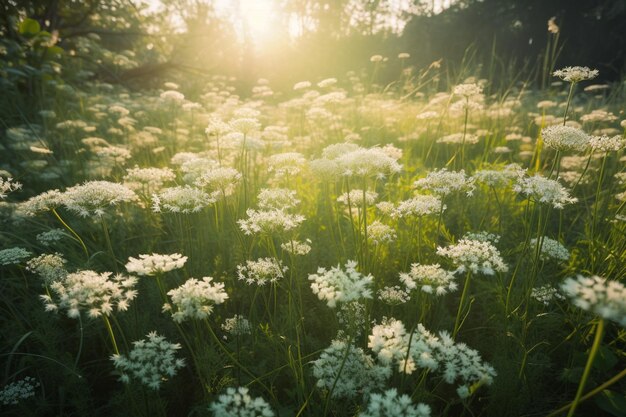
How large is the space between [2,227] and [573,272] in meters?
6.22

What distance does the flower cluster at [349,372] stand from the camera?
1889 millimetres

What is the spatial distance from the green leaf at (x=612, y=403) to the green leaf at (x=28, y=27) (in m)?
10.6

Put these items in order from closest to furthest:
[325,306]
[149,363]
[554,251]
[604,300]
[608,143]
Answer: [604,300] < [149,363] < [608,143] < [554,251] < [325,306]

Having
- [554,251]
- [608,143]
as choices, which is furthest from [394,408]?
[608,143]

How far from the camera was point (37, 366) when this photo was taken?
8.79 feet

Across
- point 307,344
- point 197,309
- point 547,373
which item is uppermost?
point 197,309

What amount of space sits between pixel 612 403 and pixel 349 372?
4.97ft

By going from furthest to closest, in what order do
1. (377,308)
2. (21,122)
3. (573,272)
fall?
(21,122), (573,272), (377,308)

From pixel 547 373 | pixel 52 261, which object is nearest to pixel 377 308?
pixel 547 373

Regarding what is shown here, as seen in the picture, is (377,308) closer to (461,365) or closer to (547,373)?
(461,365)

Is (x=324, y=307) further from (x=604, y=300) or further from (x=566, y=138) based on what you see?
(x=566, y=138)

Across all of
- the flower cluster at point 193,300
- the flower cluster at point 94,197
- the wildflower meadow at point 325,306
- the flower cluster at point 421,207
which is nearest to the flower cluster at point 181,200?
the wildflower meadow at point 325,306

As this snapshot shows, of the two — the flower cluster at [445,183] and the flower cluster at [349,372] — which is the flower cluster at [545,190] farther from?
the flower cluster at [349,372]

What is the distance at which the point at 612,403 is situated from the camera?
1.95 m
